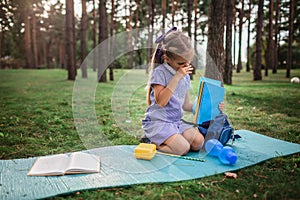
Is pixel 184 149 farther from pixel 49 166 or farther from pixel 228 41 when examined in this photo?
pixel 228 41

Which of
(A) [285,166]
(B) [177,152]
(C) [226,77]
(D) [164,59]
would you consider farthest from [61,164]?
(C) [226,77]

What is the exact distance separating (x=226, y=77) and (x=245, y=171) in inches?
320

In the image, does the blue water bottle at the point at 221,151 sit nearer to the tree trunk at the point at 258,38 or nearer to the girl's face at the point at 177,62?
the girl's face at the point at 177,62

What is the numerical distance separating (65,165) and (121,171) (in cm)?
48

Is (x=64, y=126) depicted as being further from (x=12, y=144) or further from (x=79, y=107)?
(x=79, y=107)

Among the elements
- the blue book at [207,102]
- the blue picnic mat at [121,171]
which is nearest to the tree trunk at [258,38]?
the blue picnic mat at [121,171]

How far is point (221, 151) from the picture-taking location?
2.49m

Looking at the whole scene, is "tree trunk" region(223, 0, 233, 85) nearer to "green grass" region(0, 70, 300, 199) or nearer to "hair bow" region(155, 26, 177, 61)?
"green grass" region(0, 70, 300, 199)

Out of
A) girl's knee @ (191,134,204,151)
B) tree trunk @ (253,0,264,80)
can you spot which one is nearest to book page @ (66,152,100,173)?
girl's knee @ (191,134,204,151)

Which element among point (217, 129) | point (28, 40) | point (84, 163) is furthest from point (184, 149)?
point (28, 40)

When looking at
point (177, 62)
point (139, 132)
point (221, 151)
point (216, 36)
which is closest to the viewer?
point (221, 151)

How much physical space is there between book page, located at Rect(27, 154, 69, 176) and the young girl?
853mm

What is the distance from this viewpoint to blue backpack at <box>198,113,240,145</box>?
9.32ft

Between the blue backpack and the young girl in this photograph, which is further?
the blue backpack
